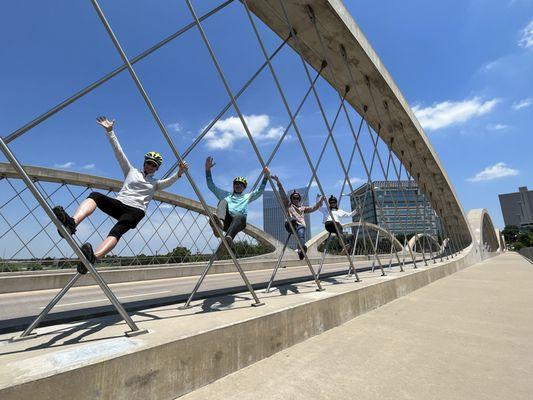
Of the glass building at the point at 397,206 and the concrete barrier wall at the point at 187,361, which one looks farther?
the glass building at the point at 397,206

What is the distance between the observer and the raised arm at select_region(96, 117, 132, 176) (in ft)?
10.7

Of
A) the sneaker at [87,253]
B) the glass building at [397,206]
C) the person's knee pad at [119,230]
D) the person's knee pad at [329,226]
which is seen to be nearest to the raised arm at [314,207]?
the person's knee pad at [329,226]

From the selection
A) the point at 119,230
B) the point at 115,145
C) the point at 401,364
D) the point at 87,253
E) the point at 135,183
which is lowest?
the point at 401,364

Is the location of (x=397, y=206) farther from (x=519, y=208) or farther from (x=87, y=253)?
(x=519, y=208)

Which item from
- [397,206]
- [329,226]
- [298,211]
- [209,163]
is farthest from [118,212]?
[397,206]

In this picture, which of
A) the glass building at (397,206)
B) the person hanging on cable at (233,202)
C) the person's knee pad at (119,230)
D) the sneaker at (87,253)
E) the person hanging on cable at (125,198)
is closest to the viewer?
the sneaker at (87,253)

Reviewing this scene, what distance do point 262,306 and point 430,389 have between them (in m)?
1.72

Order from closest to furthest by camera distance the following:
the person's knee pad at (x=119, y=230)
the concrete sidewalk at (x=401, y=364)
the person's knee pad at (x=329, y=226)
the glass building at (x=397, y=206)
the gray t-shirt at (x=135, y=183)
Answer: the concrete sidewalk at (x=401, y=364) → the person's knee pad at (x=119, y=230) → the gray t-shirt at (x=135, y=183) → the person's knee pad at (x=329, y=226) → the glass building at (x=397, y=206)

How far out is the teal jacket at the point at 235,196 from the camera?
4.40 metres

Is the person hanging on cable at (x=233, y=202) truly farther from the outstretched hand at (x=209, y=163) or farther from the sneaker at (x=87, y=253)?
the sneaker at (x=87, y=253)

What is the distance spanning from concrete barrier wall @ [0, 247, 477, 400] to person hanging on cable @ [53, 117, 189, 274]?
107cm

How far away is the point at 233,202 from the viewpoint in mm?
4457

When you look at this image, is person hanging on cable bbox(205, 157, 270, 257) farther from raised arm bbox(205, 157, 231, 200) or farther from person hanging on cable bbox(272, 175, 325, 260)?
person hanging on cable bbox(272, 175, 325, 260)

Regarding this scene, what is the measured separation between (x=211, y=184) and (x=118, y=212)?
1.64 meters
